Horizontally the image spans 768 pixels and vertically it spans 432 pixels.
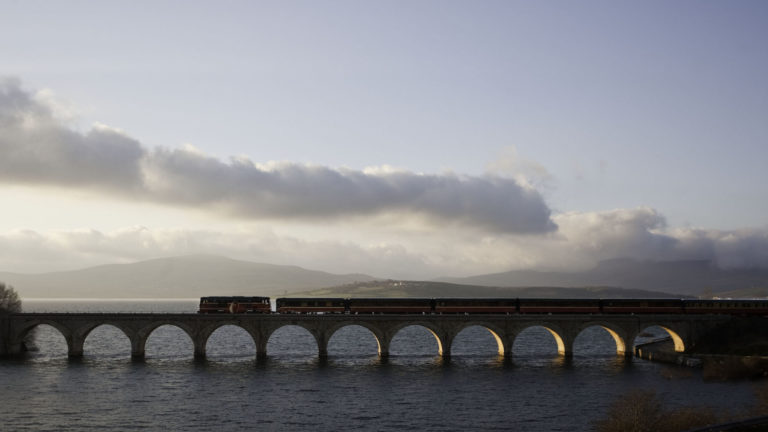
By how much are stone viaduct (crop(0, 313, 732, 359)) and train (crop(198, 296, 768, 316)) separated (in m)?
1.13

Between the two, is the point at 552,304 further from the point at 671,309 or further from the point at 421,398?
the point at 421,398

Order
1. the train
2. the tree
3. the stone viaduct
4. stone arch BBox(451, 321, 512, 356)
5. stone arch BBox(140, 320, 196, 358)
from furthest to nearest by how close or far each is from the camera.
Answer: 1. the tree
2. the train
3. stone arch BBox(140, 320, 196, 358)
4. stone arch BBox(451, 321, 512, 356)
5. the stone viaduct

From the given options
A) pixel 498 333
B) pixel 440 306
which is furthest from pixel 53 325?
pixel 498 333

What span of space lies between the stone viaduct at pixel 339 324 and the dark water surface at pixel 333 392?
291 centimetres

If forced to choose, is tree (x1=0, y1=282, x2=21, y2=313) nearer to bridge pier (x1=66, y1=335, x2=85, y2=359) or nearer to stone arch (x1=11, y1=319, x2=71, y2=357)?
stone arch (x1=11, y1=319, x2=71, y2=357)

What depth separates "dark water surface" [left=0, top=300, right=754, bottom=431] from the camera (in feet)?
152

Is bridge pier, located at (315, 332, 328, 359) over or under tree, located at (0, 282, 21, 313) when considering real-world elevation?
under

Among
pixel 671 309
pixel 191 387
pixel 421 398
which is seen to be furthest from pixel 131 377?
pixel 671 309

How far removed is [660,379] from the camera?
61250 mm

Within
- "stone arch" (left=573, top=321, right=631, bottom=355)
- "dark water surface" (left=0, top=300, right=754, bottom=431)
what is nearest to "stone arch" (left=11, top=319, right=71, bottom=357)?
"dark water surface" (left=0, top=300, right=754, bottom=431)

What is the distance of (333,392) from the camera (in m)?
56.8

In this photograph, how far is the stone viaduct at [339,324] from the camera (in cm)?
7431

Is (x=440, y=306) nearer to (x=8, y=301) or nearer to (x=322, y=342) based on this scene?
(x=322, y=342)

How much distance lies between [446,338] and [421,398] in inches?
854
